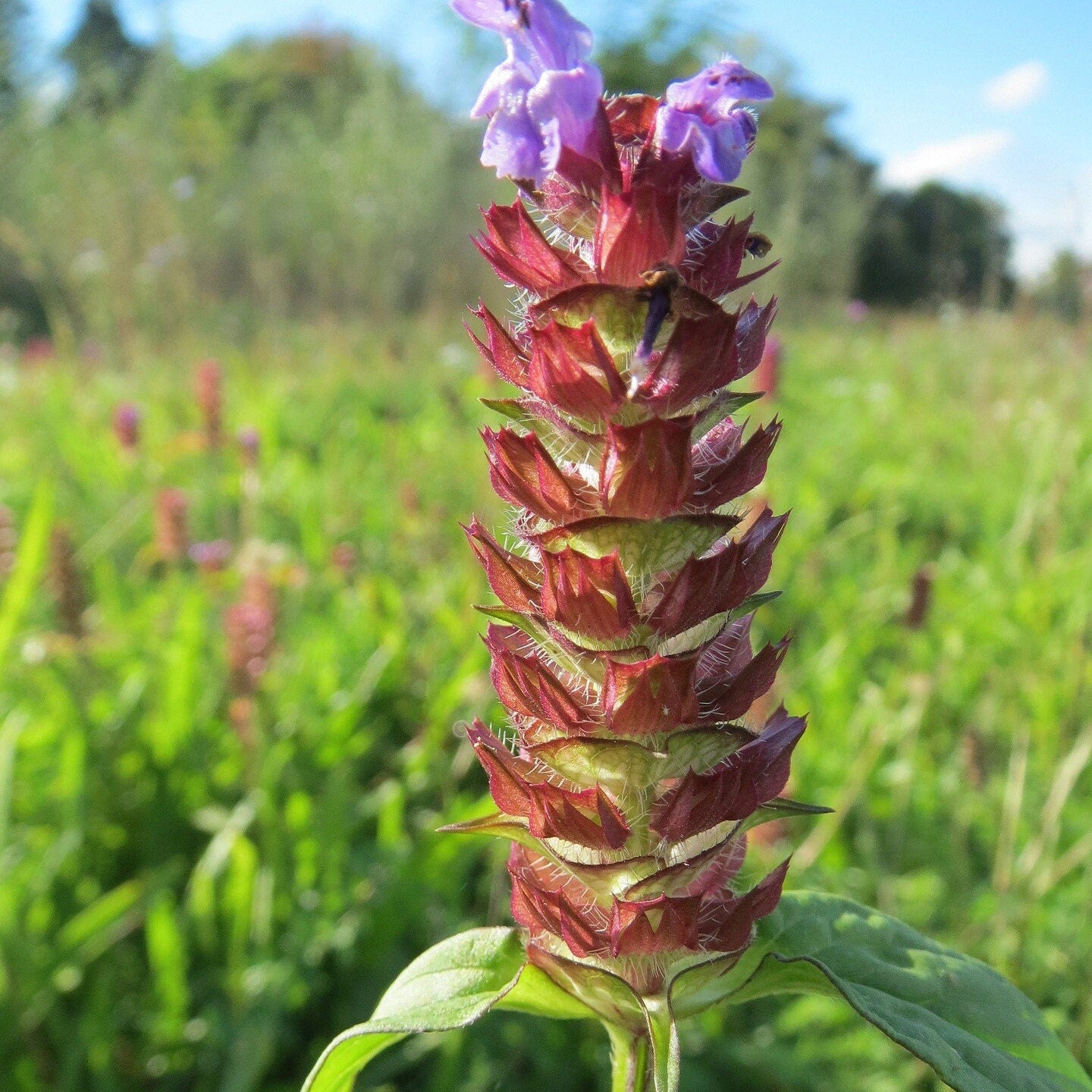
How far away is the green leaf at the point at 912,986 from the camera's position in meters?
0.81

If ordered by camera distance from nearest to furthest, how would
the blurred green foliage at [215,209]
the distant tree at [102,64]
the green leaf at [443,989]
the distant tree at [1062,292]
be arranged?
1. the green leaf at [443,989]
2. the blurred green foliage at [215,209]
3. the distant tree at [102,64]
4. the distant tree at [1062,292]

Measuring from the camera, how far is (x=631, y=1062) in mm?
900

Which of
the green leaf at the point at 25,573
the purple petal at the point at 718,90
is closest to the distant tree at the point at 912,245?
the green leaf at the point at 25,573

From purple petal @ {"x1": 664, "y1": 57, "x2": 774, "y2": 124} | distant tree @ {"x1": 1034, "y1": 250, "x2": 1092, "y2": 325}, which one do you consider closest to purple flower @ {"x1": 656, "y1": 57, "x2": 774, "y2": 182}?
purple petal @ {"x1": 664, "y1": 57, "x2": 774, "y2": 124}

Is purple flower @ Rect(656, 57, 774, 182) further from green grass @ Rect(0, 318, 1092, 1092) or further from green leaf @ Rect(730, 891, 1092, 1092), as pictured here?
green grass @ Rect(0, 318, 1092, 1092)

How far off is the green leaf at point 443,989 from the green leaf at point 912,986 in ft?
0.72

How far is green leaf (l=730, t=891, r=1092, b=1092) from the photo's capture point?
2.65 feet

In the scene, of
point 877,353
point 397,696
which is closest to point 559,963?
point 397,696

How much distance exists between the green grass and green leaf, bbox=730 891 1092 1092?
104 cm

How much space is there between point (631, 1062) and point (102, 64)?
9.19 meters

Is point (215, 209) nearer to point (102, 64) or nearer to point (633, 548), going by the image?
point (102, 64)

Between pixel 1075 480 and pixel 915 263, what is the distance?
2408cm

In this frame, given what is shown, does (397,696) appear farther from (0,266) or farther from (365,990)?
(0,266)

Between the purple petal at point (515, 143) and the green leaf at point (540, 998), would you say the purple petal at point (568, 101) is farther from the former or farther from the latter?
the green leaf at point (540, 998)
